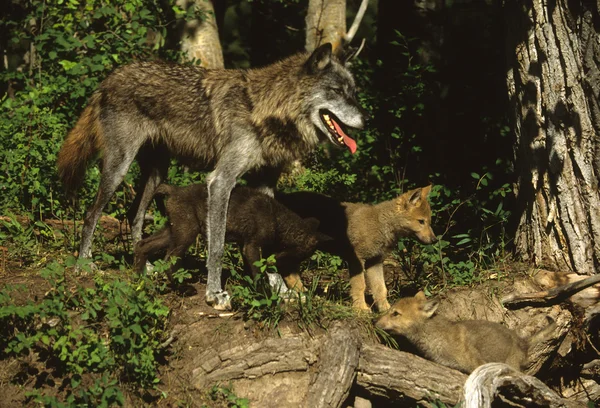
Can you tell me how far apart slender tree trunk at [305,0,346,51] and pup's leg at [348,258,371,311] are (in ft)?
19.6

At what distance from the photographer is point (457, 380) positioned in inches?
245

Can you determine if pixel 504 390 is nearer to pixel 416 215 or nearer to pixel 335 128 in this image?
pixel 416 215

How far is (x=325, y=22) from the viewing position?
12.5 m

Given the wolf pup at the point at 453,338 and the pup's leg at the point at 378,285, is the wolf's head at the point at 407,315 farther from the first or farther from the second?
the pup's leg at the point at 378,285

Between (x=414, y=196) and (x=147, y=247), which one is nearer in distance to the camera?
(x=147, y=247)

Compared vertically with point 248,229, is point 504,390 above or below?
below

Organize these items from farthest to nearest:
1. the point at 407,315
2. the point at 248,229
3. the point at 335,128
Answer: the point at 335,128 < the point at 248,229 < the point at 407,315

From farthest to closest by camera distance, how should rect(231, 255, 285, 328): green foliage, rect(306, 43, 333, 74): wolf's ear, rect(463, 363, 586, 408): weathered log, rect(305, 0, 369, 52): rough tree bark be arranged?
rect(305, 0, 369, 52): rough tree bark
rect(306, 43, 333, 74): wolf's ear
rect(231, 255, 285, 328): green foliage
rect(463, 363, 586, 408): weathered log

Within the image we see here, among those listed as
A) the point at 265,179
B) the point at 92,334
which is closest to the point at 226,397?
the point at 92,334

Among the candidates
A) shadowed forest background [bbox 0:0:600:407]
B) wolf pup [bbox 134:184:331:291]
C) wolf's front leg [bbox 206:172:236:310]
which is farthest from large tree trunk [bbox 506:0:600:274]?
wolf's front leg [bbox 206:172:236:310]

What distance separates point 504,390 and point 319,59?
3319mm

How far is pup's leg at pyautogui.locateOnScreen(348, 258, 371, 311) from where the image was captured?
7238 millimetres

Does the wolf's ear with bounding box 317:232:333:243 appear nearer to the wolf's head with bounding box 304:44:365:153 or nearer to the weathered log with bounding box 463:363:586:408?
the wolf's head with bounding box 304:44:365:153

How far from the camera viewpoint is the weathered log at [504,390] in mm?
5777
